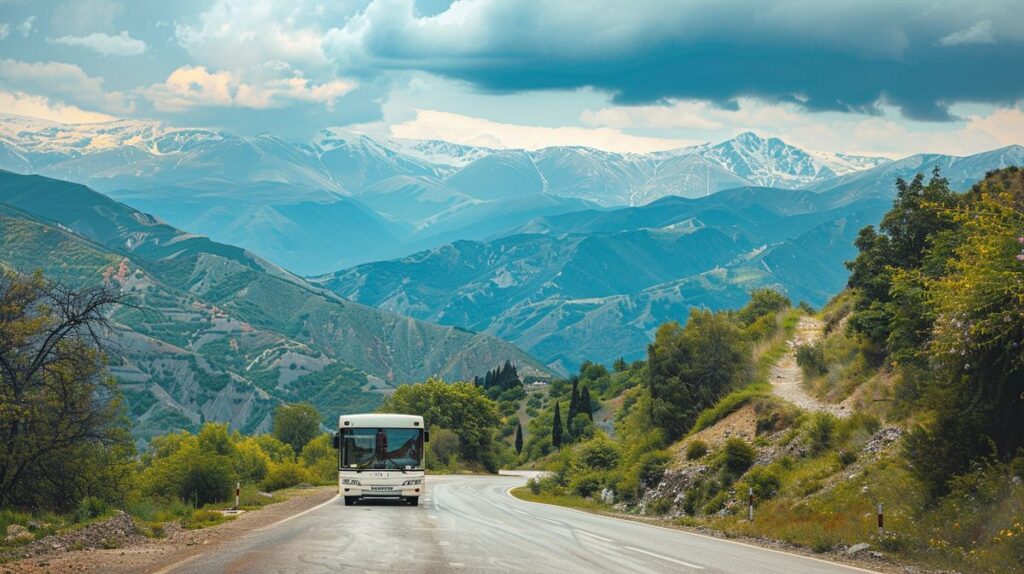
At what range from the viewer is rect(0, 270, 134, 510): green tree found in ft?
99.3

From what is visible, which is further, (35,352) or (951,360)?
(35,352)

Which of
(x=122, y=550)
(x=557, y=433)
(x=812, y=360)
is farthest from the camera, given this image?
(x=557, y=433)

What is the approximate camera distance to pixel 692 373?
5584 cm

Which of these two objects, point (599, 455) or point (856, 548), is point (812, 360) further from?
point (856, 548)

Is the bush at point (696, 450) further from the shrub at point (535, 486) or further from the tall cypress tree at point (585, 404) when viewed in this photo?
the tall cypress tree at point (585, 404)

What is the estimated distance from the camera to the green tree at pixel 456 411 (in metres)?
127

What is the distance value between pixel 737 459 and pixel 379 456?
1463 cm

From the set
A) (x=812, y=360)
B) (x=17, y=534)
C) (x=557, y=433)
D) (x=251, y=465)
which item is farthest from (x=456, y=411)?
(x=17, y=534)

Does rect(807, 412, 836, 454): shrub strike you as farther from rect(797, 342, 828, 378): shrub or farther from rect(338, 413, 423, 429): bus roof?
rect(338, 413, 423, 429): bus roof

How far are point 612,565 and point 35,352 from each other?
22.4 meters

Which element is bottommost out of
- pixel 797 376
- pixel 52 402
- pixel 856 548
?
pixel 856 548

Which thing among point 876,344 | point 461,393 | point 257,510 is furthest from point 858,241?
point 461,393

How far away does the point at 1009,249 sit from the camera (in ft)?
73.5

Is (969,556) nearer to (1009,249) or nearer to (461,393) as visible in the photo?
(1009,249)
